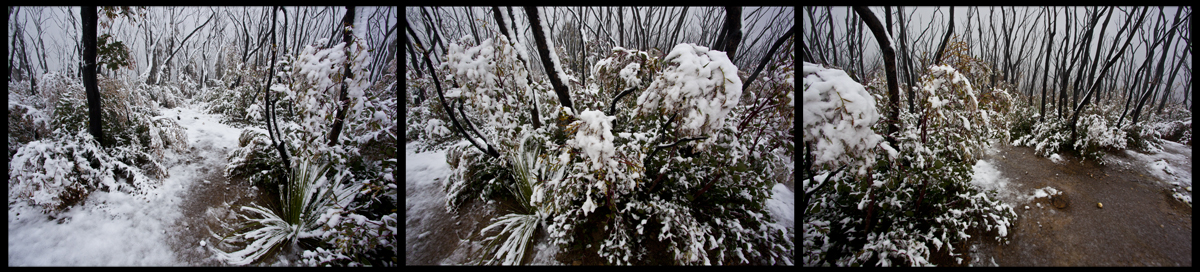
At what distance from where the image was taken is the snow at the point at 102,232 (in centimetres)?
107

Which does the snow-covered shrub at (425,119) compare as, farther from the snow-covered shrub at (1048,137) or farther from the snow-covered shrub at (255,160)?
the snow-covered shrub at (1048,137)

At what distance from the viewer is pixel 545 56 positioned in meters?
1.35

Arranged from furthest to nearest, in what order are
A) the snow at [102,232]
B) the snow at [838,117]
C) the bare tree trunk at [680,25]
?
1. the bare tree trunk at [680,25]
2. the snow at [102,232]
3. the snow at [838,117]

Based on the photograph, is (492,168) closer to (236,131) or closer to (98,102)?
(236,131)

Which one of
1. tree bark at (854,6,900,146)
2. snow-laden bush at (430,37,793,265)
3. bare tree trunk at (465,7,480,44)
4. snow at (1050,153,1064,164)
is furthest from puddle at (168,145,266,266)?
snow at (1050,153,1064,164)

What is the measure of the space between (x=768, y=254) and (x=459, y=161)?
1.38 metres

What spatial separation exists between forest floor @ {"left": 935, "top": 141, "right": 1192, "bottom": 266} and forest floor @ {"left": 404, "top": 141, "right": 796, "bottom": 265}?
0.78 m

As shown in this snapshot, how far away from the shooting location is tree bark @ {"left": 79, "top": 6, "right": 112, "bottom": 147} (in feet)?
3.75

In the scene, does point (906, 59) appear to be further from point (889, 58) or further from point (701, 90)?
point (701, 90)

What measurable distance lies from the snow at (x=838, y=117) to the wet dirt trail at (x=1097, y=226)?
78 centimetres

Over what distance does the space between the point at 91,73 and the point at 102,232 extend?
574mm

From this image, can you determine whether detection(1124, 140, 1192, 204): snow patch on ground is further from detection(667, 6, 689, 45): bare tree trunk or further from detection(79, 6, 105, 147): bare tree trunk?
detection(79, 6, 105, 147): bare tree trunk

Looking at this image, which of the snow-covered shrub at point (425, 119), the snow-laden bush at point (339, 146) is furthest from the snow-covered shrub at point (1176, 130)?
the snow-laden bush at point (339, 146)

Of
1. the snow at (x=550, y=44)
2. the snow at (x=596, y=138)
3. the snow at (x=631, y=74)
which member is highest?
the snow at (x=550, y=44)
